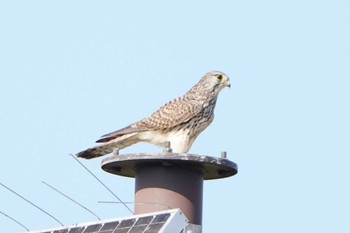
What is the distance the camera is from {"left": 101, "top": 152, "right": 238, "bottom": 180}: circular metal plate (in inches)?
262

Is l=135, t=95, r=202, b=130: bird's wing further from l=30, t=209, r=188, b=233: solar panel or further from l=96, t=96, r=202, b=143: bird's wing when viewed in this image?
l=30, t=209, r=188, b=233: solar panel

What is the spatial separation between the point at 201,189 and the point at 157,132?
3.68 m

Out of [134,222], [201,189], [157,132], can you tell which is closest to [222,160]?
[201,189]

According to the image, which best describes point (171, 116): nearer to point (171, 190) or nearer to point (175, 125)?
point (175, 125)

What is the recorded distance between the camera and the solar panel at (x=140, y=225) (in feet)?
18.9

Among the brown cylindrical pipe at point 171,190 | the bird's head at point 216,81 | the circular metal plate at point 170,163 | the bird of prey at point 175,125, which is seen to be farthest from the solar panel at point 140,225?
the bird's head at point 216,81

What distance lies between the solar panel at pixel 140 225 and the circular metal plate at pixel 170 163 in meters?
0.55

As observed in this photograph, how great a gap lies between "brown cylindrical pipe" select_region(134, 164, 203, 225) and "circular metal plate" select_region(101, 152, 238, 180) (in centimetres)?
4

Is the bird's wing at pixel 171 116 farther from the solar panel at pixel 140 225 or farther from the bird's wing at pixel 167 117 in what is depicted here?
the solar panel at pixel 140 225

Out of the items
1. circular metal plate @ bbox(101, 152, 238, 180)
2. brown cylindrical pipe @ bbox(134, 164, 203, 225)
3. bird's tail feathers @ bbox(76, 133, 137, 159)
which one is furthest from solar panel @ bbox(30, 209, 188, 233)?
bird's tail feathers @ bbox(76, 133, 137, 159)

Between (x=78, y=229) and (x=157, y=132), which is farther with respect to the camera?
(x=157, y=132)

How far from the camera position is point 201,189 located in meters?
6.75

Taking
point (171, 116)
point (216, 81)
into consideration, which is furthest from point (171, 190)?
point (216, 81)

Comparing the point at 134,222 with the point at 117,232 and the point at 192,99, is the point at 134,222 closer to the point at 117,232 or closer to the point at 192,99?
the point at 117,232
